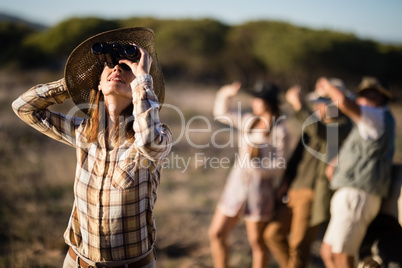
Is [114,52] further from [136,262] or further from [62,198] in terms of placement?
[62,198]

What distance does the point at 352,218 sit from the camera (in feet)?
10.0

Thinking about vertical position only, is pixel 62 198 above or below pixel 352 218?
below

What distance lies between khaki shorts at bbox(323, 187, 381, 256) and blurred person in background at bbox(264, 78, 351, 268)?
36cm

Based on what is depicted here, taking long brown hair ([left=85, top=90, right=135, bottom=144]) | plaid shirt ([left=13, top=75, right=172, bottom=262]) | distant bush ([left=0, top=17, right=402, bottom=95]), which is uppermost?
distant bush ([left=0, top=17, right=402, bottom=95])

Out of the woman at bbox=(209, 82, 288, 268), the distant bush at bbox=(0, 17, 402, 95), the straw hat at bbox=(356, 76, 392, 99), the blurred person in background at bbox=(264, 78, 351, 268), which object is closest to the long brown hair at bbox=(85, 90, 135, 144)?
the woman at bbox=(209, 82, 288, 268)

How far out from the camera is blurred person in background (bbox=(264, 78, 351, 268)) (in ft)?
11.7

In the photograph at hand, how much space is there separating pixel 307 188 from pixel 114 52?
2477 millimetres

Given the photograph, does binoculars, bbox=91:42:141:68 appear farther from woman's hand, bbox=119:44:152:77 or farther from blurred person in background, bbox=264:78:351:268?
blurred person in background, bbox=264:78:351:268

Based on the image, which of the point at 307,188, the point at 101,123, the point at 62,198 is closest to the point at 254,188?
the point at 307,188

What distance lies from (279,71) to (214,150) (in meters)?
13.2

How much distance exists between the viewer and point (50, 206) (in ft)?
18.0

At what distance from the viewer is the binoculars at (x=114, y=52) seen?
6.09ft

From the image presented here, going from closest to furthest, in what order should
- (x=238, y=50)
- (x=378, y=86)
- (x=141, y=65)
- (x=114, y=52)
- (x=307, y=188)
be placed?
(x=141, y=65) → (x=114, y=52) → (x=378, y=86) → (x=307, y=188) → (x=238, y=50)

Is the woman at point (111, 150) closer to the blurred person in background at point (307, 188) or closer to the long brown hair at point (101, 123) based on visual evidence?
the long brown hair at point (101, 123)
